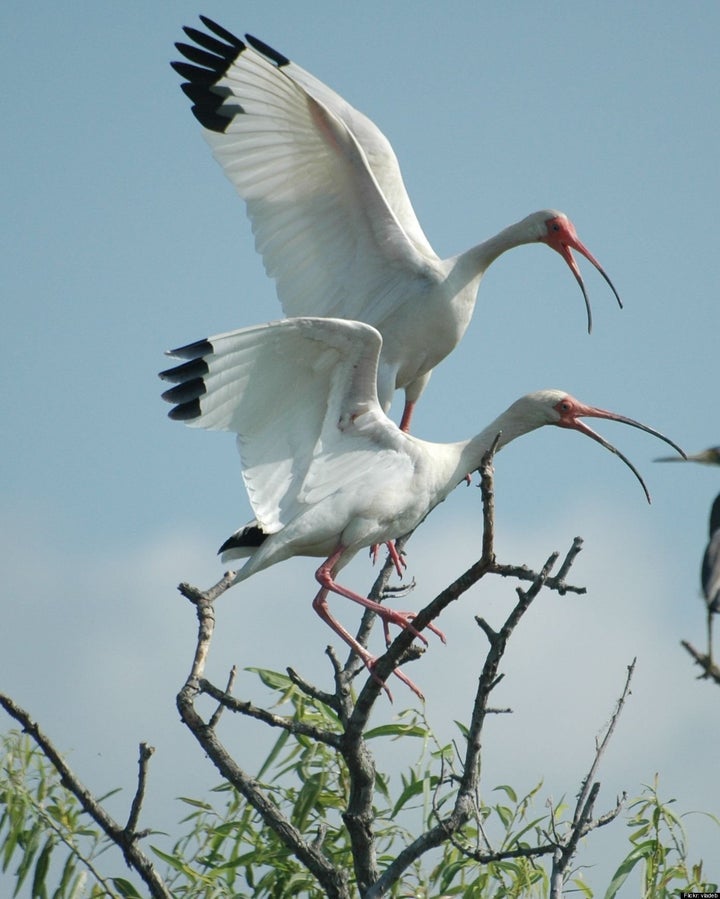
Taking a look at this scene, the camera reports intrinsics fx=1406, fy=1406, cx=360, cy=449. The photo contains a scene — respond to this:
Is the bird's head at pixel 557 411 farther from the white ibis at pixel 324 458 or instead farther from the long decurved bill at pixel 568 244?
the long decurved bill at pixel 568 244

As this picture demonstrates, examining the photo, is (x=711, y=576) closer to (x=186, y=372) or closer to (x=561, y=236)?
(x=186, y=372)

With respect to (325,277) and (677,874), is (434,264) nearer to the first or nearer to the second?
(325,277)

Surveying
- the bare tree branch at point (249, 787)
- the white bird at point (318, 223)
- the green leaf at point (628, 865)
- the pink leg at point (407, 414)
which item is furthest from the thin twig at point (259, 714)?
the pink leg at point (407, 414)

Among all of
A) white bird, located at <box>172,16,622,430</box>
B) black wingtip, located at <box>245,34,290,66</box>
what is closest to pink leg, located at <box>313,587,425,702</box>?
white bird, located at <box>172,16,622,430</box>

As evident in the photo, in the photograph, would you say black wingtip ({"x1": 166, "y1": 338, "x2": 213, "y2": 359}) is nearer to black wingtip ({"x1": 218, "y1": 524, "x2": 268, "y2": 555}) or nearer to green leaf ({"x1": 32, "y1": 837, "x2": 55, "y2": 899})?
black wingtip ({"x1": 218, "y1": 524, "x2": 268, "y2": 555})

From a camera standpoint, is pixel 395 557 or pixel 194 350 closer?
pixel 194 350

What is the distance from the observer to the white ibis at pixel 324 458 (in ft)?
20.9

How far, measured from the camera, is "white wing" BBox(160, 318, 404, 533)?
20.2ft

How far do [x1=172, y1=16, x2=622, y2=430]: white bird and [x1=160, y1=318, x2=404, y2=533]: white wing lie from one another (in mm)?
1599

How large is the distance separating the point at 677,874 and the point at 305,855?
1576 mm

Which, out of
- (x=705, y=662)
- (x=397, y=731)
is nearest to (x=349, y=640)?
(x=397, y=731)

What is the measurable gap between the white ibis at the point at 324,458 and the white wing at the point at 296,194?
1.98 metres

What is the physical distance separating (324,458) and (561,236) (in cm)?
337

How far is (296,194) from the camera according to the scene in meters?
8.62
